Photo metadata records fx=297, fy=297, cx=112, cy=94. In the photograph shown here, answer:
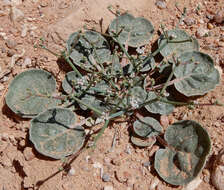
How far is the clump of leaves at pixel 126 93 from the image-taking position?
7.49 ft

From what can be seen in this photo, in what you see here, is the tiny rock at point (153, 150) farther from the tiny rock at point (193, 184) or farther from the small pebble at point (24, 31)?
the small pebble at point (24, 31)

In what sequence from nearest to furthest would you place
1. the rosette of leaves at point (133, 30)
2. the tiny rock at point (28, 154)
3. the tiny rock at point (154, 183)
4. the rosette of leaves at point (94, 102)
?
the tiny rock at point (154, 183)
the tiny rock at point (28, 154)
the rosette of leaves at point (94, 102)
the rosette of leaves at point (133, 30)

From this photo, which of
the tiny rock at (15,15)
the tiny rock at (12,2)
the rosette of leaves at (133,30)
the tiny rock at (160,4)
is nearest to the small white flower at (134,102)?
the rosette of leaves at (133,30)

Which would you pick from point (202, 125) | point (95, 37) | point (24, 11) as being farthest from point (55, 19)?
point (202, 125)

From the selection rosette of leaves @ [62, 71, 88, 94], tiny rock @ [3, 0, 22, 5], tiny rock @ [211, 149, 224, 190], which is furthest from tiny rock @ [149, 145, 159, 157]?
tiny rock @ [3, 0, 22, 5]

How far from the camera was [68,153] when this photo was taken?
236 cm

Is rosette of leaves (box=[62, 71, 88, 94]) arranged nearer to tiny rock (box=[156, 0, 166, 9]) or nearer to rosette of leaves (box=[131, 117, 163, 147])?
rosette of leaves (box=[131, 117, 163, 147])

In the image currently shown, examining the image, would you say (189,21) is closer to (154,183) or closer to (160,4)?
(160,4)

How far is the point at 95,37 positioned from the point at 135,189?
1381 mm

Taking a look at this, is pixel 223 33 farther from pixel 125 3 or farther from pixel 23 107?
pixel 23 107

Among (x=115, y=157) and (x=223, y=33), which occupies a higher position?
(x=223, y=33)

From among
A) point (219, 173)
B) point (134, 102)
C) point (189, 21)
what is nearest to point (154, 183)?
point (219, 173)

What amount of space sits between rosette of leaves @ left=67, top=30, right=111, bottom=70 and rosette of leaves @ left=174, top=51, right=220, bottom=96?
Answer: 2.20 ft

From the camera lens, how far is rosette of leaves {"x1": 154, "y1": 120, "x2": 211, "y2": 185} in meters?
2.16
